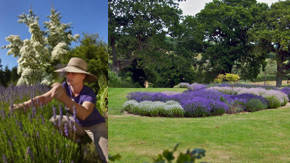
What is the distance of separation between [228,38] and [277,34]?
0.72 m

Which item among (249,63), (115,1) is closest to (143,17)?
(115,1)

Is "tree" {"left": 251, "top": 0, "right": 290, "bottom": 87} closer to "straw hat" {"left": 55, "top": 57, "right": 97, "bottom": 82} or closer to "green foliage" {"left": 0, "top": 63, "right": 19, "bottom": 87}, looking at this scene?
"straw hat" {"left": 55, "top": 57, "right": 97, "bottom": 82}

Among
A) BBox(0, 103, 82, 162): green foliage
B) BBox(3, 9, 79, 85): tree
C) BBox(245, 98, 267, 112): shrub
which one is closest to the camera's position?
BBox(0, 103, 82, 162): green foliage

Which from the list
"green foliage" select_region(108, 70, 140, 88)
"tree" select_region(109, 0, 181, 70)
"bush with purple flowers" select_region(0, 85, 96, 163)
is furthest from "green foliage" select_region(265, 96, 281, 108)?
"bush with purple flowers" select_region(0, 85, 96, 163)

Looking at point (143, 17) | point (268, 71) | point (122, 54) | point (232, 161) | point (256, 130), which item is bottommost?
point (232, 161)

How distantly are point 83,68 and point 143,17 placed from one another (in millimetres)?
1164

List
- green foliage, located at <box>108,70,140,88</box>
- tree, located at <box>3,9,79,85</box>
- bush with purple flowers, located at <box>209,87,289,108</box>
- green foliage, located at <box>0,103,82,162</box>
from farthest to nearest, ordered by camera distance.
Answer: bush with purple flowers, located at <box>209,87,289,108</box>, green foliage, located at <box>108,70,140,88</box>, tree, located at <box>3,9,79,85</box>, green foliage, located at <box>0,103,82,162</box>

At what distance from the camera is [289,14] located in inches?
131

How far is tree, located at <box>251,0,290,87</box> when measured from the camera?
3.32 m

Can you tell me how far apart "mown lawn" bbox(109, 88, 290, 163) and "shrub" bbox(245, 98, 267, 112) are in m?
0.09

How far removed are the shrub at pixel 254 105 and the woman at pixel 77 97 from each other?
2155mm

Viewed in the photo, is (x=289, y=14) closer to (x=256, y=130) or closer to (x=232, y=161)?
(x=256, y=130)

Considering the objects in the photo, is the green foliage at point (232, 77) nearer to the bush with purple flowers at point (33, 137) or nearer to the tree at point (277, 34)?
the tree at point (277, 34)

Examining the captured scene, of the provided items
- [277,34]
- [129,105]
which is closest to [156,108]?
[129,105]
